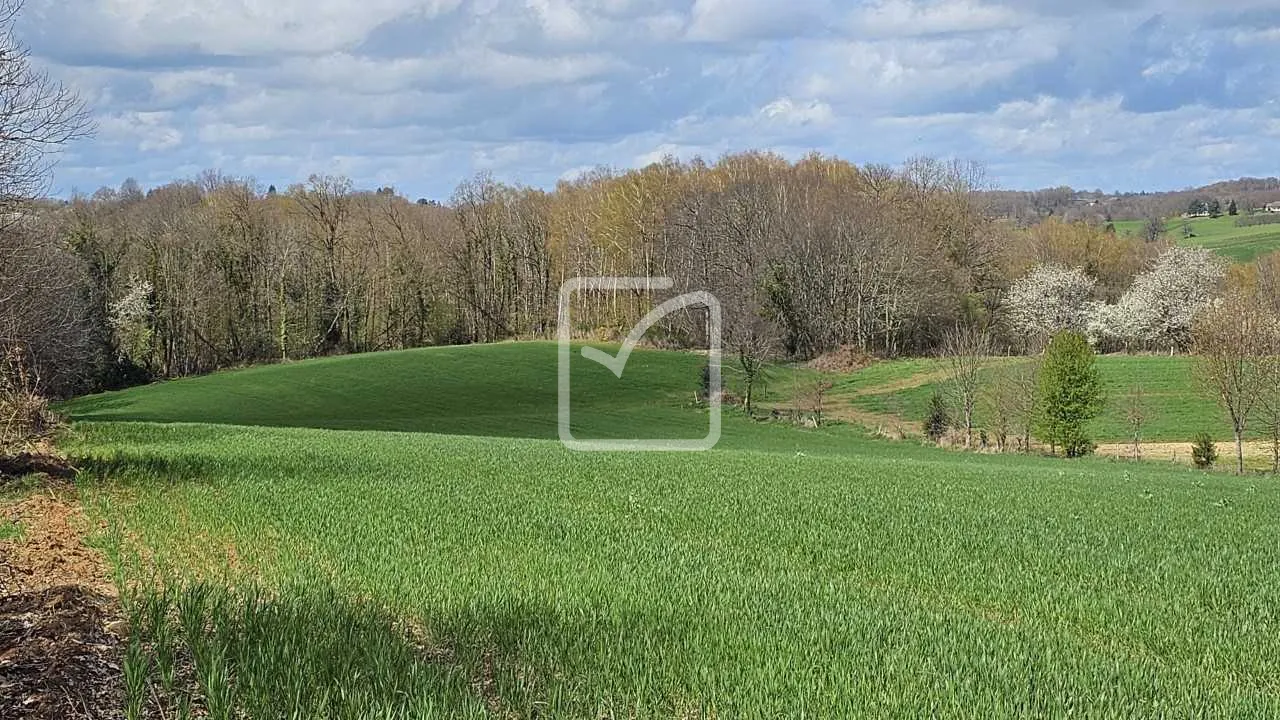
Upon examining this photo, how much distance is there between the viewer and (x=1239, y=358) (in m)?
40.9

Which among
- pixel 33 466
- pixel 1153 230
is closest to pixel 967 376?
pixel 33 466

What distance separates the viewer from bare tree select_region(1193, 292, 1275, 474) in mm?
40438

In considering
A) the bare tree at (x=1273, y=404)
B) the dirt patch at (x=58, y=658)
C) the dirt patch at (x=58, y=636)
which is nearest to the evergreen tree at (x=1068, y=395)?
the bare tree at (x=1273, y=404)

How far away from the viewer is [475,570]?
1075 centimetres

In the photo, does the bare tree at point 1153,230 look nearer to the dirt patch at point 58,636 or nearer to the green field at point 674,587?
the green field at point 674,587

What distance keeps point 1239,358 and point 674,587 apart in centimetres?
3868

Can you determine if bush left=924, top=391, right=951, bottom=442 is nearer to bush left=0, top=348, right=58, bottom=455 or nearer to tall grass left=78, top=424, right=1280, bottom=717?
tall grass left=78, top=424, right=1280, bottom=717

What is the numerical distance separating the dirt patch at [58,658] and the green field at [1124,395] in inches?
1939

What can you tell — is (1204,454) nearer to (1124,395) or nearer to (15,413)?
(1124,395)

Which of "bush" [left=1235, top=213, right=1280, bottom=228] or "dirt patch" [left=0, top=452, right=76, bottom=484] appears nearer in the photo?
"dirt patch" [left=0, top=452, right=76, bottom=484]

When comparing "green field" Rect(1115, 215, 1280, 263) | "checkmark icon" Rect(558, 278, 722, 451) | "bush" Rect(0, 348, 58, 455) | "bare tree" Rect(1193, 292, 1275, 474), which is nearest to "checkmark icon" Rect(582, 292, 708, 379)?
"checkmark icon" Rect(558, 278, 722, 451)

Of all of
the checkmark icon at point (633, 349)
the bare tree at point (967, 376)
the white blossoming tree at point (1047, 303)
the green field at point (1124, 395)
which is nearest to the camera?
the checkmark icon at point (633, 349)

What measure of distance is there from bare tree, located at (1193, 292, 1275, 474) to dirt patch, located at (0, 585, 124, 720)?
41699mm

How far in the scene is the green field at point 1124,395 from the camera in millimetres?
51156
